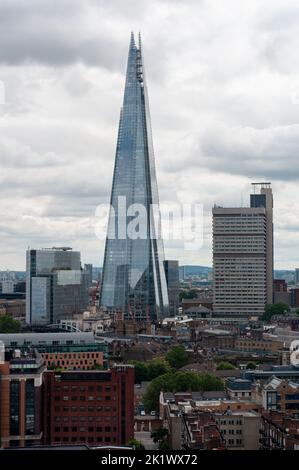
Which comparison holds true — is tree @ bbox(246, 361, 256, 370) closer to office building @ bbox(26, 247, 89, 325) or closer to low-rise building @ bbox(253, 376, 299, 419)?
low-rise building @ bbox(253, 376, 299, 419)

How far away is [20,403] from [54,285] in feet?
48.9

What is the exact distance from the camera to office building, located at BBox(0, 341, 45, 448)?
662 centimetres

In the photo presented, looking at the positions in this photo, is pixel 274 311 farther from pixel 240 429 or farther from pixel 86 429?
pixel 86 429

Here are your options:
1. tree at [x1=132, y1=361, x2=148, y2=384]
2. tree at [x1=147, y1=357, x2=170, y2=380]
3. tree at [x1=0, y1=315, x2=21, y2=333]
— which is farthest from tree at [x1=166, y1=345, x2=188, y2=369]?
tree at [x1=0, y1=315, x2=21, y2=333]

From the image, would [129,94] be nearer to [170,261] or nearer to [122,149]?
[122,149]

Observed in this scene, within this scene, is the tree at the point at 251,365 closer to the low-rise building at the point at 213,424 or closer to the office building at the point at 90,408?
the low-rise building at the point at 213,424

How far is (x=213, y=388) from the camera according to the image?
10.3 meters

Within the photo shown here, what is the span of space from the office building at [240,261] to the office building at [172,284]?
3.95 ft

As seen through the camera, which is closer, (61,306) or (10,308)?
(61,306)

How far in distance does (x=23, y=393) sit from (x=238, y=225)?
1863 centimetres

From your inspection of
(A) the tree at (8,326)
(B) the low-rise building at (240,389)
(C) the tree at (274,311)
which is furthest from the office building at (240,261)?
(B) the low-rise building at (240,389)

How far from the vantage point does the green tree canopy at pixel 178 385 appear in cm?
988
